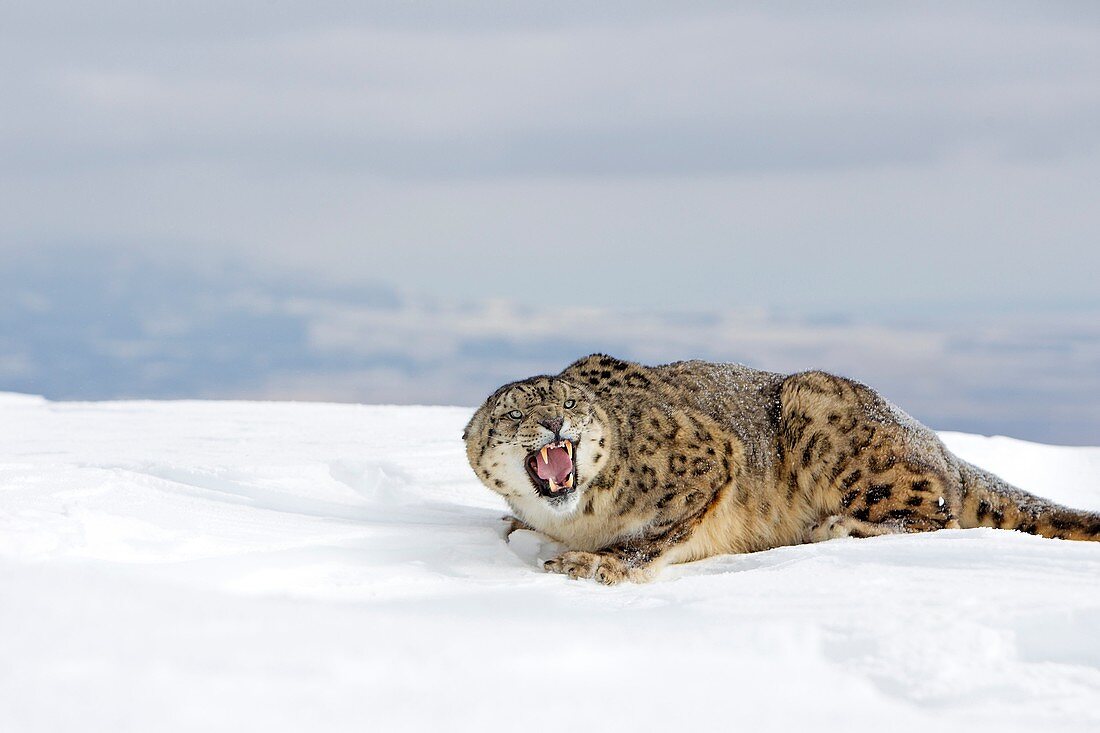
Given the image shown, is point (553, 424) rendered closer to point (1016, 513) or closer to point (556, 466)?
point (556, 466)

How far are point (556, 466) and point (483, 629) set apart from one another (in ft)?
5.54

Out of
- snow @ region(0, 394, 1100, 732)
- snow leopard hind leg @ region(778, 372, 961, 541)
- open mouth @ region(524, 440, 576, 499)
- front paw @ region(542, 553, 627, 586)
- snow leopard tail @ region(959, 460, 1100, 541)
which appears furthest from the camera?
snow leopard tail @ region(959, 460, 1100, 541)

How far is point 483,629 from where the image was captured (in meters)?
3.36

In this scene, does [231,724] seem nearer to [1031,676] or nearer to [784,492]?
[1031,676]

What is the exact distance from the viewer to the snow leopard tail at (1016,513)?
18.4 ft

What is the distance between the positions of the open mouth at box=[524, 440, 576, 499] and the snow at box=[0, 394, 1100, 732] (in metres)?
0.38

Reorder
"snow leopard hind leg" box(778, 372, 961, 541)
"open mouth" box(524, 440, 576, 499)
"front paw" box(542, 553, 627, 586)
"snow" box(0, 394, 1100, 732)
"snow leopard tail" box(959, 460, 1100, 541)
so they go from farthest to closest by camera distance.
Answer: "snow leopard tail" box(959, 460, 1100, 541), "snow leopard hind leg" box(778, 372, 961, 541), "open mouth" box(524, 440, 576, 499), "front paw" box(542, 553, 627, 586), "snow" box(0, 394, 1100, 732)

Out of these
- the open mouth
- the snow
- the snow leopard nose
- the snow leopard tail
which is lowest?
the snow

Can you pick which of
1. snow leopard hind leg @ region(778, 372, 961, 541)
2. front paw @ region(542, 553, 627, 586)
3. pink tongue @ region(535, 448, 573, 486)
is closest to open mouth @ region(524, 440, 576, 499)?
pink tongue @ region(535, 448, 573, 486)

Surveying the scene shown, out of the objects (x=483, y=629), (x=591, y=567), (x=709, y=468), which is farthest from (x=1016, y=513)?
(x=483, y=629)

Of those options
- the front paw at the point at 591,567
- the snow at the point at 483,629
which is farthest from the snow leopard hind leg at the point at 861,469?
the front paw at the point at 591,567

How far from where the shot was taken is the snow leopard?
5.00 metres

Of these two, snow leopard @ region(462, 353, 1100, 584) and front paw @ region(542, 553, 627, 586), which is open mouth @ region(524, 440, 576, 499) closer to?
snow leopard @ region(462, 353, 1100, 584)

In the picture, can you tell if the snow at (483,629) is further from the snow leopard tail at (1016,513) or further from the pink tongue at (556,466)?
the snow leopard tail at (1016,513)
